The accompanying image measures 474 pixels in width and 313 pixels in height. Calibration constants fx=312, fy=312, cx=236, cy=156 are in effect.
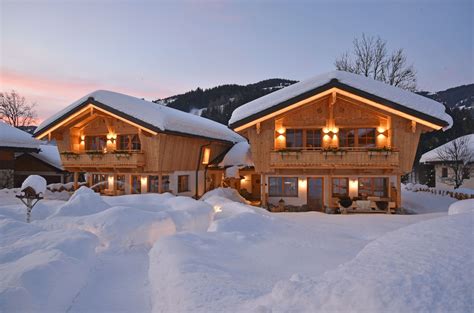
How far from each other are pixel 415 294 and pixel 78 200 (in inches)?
432

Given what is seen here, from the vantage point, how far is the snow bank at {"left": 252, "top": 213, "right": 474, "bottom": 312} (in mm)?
3600

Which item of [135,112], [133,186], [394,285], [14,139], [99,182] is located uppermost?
[135,112]

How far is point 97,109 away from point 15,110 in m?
36.1

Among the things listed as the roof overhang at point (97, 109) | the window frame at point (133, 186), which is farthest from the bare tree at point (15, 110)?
the window frame at point (133, 186)

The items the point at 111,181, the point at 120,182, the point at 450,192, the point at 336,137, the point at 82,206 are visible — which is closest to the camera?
the point at 82,206

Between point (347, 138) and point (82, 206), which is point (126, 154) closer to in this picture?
point (82, 206)

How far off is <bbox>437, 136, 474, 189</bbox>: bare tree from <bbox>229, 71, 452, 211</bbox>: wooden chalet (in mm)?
12479

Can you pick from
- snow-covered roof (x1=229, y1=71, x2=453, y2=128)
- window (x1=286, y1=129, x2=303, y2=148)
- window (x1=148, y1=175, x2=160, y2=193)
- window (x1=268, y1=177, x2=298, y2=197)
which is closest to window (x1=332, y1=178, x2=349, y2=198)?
window (x1=268, y1=177, x2=298, y2=197)

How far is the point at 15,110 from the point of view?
4734 cm

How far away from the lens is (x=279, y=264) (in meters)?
6.99

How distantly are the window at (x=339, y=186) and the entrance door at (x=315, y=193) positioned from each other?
71 centimetres

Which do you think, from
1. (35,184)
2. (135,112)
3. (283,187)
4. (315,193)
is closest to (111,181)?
(135,112)

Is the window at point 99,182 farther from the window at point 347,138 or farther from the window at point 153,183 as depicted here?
A: the window at point 347,138

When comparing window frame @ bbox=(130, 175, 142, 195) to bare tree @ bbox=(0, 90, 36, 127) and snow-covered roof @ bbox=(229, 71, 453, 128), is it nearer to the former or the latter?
snow-covered roof @ bbox=(229, 71, 453, 128)
